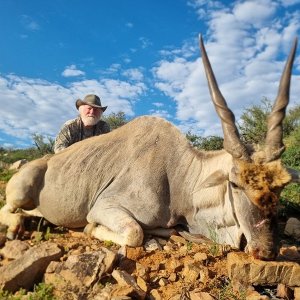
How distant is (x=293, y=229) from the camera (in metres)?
6.07

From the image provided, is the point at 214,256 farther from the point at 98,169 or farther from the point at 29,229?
the point at 29,229

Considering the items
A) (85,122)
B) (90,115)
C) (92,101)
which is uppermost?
(92,101)

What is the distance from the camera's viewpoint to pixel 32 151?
22.5 metres

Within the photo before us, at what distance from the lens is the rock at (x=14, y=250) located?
158 inches

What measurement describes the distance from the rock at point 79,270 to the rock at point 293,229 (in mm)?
3224

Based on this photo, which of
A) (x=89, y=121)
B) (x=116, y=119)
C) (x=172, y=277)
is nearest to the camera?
(x=172, y=277)

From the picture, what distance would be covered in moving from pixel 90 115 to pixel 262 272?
Answer: 4.97 metres

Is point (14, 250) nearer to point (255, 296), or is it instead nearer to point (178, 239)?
point (178, 239)

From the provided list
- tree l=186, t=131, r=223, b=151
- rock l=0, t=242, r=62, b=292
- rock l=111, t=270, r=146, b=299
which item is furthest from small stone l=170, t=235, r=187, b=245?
tree l=186, t=131, r=223, b=151

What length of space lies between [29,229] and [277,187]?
3.12 m

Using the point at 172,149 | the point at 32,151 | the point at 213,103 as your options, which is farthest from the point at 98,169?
the point at 32,151

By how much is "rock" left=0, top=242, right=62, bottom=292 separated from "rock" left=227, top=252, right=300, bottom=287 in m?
1.59

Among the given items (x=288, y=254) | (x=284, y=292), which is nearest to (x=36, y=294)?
(x=284, y=292)

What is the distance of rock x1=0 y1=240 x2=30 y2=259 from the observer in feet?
13.1
